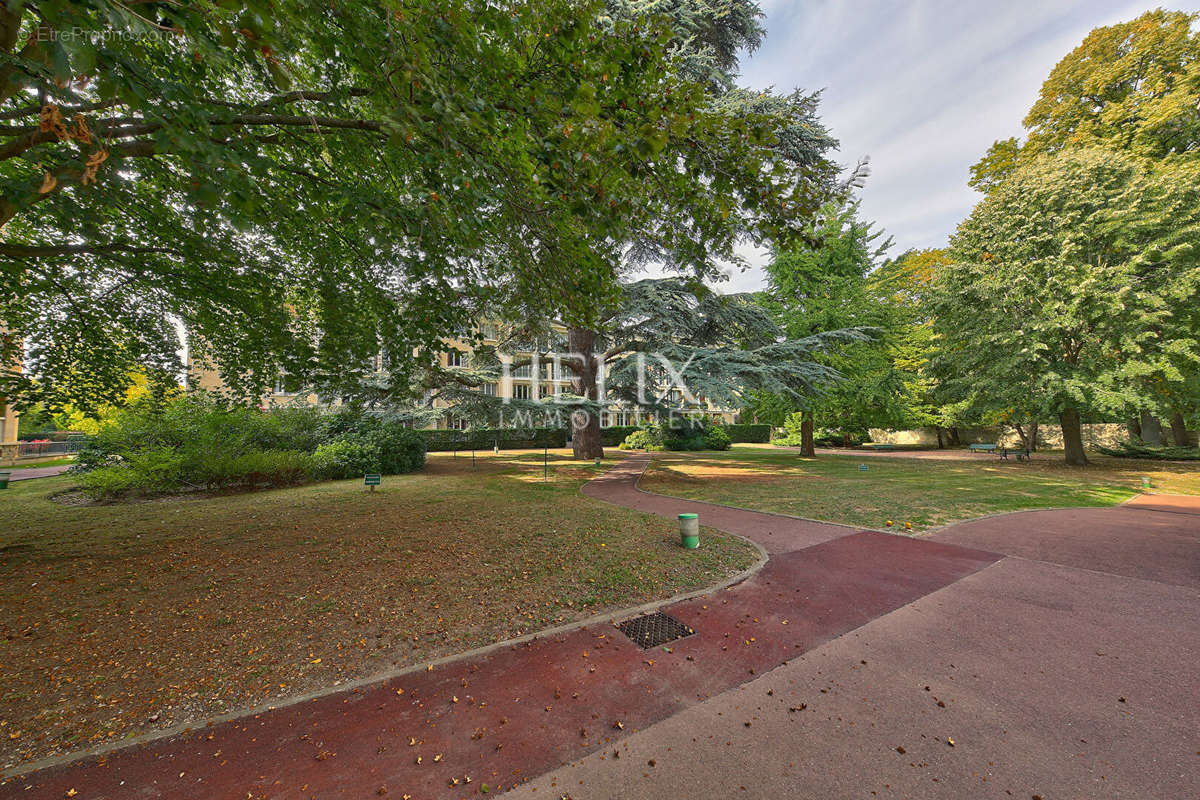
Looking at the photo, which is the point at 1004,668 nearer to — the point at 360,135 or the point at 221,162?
the point at 221,162

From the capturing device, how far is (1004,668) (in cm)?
361

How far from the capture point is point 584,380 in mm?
19391

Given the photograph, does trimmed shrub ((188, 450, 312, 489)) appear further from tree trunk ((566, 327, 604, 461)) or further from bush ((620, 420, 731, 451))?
bush ((620, 420, 731, 451))

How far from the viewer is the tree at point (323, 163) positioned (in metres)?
2.99

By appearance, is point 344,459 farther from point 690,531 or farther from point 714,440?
point 714,440

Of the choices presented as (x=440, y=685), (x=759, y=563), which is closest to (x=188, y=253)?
(x=440, y=685)

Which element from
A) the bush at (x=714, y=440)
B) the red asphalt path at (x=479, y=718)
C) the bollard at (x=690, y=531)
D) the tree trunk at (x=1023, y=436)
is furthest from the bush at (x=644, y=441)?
the red asphalt path at (x=479, y=718)

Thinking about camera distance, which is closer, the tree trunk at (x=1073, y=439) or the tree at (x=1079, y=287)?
the tree at (x=1079, y=287)

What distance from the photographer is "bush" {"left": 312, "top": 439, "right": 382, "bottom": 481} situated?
15.0 m

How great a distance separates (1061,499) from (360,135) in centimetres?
1695

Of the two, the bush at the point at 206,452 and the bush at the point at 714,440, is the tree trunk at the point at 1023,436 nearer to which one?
the bush at the point at 714,440

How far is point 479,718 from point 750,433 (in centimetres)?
4256

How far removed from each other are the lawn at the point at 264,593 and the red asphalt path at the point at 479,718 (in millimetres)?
331

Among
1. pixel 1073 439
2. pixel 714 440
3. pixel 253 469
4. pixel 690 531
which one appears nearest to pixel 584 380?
pixel 253 469
